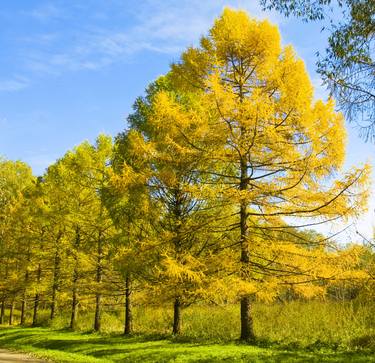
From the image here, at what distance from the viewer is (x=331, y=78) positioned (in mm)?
8023

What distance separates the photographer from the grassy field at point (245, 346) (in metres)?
10.0

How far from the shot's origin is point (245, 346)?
11.2 meters

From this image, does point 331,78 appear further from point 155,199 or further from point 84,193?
point 84,193

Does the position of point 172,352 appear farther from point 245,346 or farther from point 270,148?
point 270,148

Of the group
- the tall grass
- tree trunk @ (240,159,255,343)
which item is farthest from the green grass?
the tall grass

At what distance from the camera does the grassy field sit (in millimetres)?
10016

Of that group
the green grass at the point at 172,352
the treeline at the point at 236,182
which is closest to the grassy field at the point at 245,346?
the green grass at the point at 172,352

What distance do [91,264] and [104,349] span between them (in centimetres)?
583

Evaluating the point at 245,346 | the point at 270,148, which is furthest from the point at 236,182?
the point at 245,346

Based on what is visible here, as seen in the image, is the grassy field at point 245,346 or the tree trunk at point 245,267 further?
the tree trunk at point 245,267

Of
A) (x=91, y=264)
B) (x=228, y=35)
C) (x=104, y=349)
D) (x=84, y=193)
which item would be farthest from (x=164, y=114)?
(x=84, y=193)

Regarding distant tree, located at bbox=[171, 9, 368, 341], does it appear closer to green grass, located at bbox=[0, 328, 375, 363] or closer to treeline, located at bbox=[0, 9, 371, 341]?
treeline, located at bbox=[0, 9, 371, 341]

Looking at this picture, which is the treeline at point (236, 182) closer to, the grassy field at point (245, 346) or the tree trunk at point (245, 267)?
the tree trunk at point (245, 267)

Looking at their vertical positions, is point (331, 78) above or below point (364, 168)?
above
